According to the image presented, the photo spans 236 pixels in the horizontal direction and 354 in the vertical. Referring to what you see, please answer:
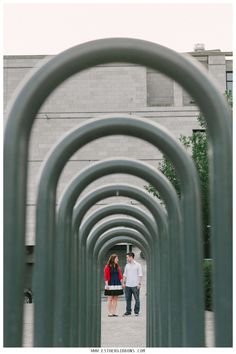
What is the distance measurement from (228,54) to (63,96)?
22.9 feet

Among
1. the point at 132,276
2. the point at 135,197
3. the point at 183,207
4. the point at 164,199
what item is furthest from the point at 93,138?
the point at 132,276

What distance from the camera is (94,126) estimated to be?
9.63ft

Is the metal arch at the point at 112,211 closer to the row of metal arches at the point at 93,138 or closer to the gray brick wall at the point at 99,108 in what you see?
the row of metal arches at the point at 93,138

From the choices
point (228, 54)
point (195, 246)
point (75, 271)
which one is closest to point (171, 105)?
point (228, 54)

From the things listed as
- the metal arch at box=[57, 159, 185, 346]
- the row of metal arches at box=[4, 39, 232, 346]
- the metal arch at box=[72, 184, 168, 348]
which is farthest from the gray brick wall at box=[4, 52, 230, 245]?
the row of metal arches at box=[4, 39, 232, 346]

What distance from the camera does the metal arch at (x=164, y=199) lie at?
3.41m

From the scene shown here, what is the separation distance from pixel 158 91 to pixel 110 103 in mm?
2095

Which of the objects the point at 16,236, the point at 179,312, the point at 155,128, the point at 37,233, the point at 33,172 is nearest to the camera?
the point at 16,236

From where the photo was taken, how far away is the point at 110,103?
86.1ft

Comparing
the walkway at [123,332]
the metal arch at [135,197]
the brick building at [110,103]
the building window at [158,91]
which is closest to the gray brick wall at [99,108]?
the brick building at [110,103]

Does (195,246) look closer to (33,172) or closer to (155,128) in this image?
(155,128)

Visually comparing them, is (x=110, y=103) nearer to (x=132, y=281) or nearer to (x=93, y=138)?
(x=132, y=281)

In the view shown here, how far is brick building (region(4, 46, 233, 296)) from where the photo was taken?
2597cm

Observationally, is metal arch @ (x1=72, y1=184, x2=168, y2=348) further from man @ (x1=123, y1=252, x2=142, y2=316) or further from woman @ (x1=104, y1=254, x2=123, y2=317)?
man @ (x1=123, y1=252, x2=142, y2=316)
